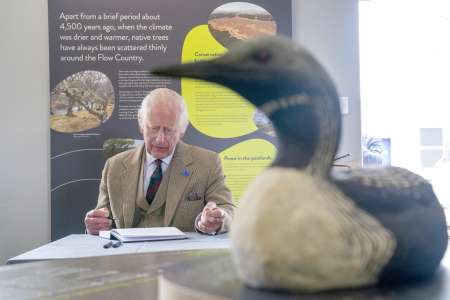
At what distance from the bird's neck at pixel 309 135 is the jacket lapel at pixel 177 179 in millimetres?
1476

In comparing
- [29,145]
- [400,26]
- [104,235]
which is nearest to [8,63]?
[29,145]

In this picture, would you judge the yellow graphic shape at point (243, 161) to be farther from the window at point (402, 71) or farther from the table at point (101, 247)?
the table at point (101, 247)

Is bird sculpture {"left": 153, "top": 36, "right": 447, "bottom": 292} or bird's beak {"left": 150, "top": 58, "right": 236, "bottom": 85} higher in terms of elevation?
bird's beak {"left": 150, "top": 58, "right": 236, "bottom": 85}

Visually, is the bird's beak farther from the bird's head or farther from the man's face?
the man's face

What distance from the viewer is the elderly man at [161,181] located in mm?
2059

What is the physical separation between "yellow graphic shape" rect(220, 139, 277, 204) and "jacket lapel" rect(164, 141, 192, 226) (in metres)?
0.68

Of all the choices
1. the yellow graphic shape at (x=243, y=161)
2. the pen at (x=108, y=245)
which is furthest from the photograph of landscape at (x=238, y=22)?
the pen at (x=108, y=245)

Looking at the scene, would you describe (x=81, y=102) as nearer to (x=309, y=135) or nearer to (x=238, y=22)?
(x=238, y=22)

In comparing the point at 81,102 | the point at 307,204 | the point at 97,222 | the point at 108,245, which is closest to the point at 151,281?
the point at 307,204

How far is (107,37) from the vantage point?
2.93 meters

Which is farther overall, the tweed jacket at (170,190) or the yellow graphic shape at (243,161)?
the yellow graphic shape at (243,161)

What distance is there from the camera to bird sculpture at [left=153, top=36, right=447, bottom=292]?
0.55m

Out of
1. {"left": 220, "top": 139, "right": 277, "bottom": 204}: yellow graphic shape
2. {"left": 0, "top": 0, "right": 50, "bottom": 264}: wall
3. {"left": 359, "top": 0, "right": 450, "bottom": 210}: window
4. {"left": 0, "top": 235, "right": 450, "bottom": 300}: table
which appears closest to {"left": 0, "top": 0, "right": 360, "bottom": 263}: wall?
{"left": 0, "top": 0, "right": 50, "bottom": 264}: wall

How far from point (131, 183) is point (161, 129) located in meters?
0.26
